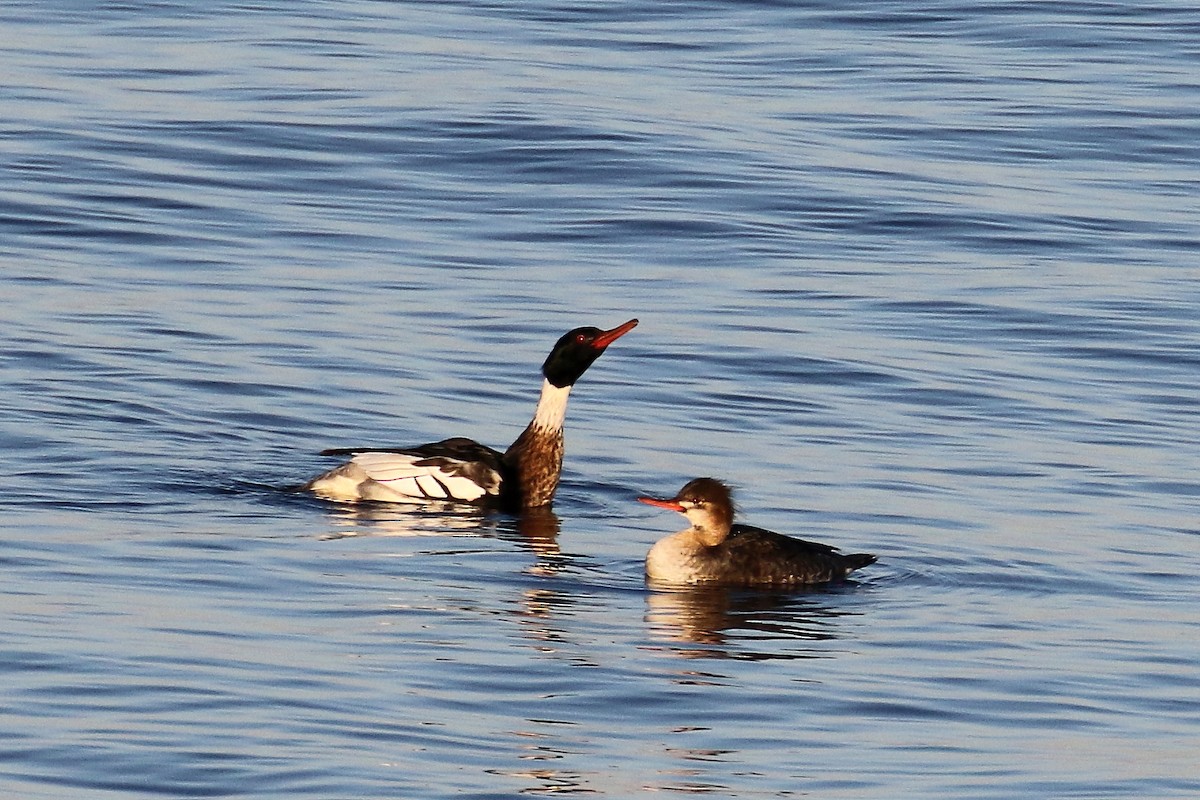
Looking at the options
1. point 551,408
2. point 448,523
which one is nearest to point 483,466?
point 448,523

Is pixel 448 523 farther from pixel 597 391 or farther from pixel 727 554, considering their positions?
pixel 597 391

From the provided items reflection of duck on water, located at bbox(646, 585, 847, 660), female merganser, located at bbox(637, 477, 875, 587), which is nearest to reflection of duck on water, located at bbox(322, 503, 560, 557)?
female merganser, located at bbox(637, 477, 875, 587)

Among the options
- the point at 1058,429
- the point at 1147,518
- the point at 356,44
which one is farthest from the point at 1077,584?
the point at 356,44

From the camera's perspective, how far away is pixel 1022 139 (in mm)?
23891

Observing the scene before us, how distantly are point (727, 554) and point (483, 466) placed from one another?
2059 mm

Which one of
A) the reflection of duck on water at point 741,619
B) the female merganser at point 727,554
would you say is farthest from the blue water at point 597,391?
the female merganser at point 727,554

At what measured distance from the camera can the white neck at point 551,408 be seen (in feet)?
44.4

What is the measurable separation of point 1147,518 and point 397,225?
29.2ft

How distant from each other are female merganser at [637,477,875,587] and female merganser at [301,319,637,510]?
66.4 inches

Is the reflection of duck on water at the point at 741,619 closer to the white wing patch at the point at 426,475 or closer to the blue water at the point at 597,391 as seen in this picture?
the blue water at the point at 597,391

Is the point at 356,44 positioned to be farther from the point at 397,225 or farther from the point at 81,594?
the point at 81,594

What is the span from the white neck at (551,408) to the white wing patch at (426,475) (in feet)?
1.88

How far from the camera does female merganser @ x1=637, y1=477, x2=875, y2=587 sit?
11094 mm

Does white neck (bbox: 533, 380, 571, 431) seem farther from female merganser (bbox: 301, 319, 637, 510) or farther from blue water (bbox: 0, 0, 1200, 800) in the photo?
blue water (bbox: 0, 0, 1200, 800)
